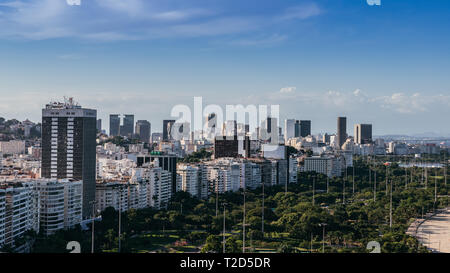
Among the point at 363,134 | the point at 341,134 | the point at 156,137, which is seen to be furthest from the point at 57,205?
the point at 363,134

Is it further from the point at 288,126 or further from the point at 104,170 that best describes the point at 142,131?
the point at 288,126

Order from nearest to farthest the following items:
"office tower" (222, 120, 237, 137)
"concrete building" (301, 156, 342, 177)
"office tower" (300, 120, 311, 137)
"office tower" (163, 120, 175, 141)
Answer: "office tower" (163, 120, 175, 141) → "office tower" (222, 120, 237, 137) → "concrete building" (301, 156, 342, 177) → "office tower" (300, 120, 311, 137)

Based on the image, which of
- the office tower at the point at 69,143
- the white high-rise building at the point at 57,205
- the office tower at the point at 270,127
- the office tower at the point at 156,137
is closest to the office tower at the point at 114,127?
the office tower at the point at 156,137

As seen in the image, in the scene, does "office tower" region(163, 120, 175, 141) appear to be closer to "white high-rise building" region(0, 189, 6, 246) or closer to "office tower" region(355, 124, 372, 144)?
"white high-rise building" region(0, 189, 6, 246)

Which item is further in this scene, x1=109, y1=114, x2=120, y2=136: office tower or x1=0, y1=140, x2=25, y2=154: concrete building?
x1=109, y1=114, x2=120, y2=136: office tower

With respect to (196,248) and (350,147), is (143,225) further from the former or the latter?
(350,147)

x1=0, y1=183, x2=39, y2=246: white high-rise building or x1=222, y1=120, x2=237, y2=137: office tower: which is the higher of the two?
x1=222, y1=120, x2=237, y2=137: office tower

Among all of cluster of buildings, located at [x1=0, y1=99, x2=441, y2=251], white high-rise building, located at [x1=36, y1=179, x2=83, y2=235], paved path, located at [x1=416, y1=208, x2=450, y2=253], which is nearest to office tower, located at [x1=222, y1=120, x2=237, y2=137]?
cluster of buildings, located at [x1=0, y1=99, x2=441, y2=251]

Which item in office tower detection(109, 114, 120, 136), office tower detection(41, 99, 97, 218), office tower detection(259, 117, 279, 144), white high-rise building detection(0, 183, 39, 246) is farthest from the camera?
office tower detection(109, 114, 120, 136)
